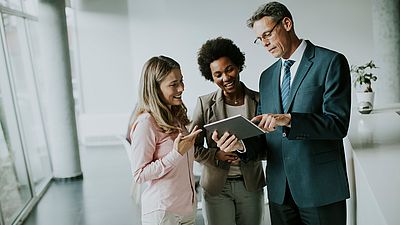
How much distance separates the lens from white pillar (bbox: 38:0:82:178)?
638cm

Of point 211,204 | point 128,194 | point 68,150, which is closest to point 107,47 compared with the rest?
point 68,150

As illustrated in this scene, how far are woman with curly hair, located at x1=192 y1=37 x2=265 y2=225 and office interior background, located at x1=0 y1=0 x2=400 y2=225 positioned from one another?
601mm

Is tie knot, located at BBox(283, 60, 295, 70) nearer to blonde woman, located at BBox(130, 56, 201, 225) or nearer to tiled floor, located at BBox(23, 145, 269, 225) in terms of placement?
blonde woman, located at BBox(130, 56, 201, 225)

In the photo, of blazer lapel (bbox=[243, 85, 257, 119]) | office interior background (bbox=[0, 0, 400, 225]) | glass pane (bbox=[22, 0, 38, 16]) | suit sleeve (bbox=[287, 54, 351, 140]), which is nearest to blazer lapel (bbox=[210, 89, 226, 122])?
blazer lapel (bbox=[243, 85, 257, 119])

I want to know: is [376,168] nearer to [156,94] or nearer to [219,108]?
[219,108]

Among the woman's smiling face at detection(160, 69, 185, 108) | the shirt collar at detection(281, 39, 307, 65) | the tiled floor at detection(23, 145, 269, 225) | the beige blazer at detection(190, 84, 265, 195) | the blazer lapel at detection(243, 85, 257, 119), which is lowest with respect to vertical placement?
the tiled floor at detection(23, 145, 269, 225)

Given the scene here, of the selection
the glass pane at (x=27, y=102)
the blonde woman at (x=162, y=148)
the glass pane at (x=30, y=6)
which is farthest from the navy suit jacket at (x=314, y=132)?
the glass pane at (x=30, y=6)

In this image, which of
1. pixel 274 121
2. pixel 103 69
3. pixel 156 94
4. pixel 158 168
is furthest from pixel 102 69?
pixel 274 121

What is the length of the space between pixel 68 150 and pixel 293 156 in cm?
511

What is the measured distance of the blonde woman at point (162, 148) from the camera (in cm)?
223

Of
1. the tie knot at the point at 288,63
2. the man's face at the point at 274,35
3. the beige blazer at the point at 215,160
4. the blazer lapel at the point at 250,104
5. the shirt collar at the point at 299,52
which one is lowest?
the beige blazer at the point at 215,160

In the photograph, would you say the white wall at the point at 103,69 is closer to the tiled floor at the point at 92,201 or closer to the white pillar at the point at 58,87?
the tiled floor at the point at 92,201

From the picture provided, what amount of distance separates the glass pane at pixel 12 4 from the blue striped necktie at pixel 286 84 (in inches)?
183

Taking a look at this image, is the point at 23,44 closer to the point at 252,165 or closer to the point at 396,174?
the point at 252,165
